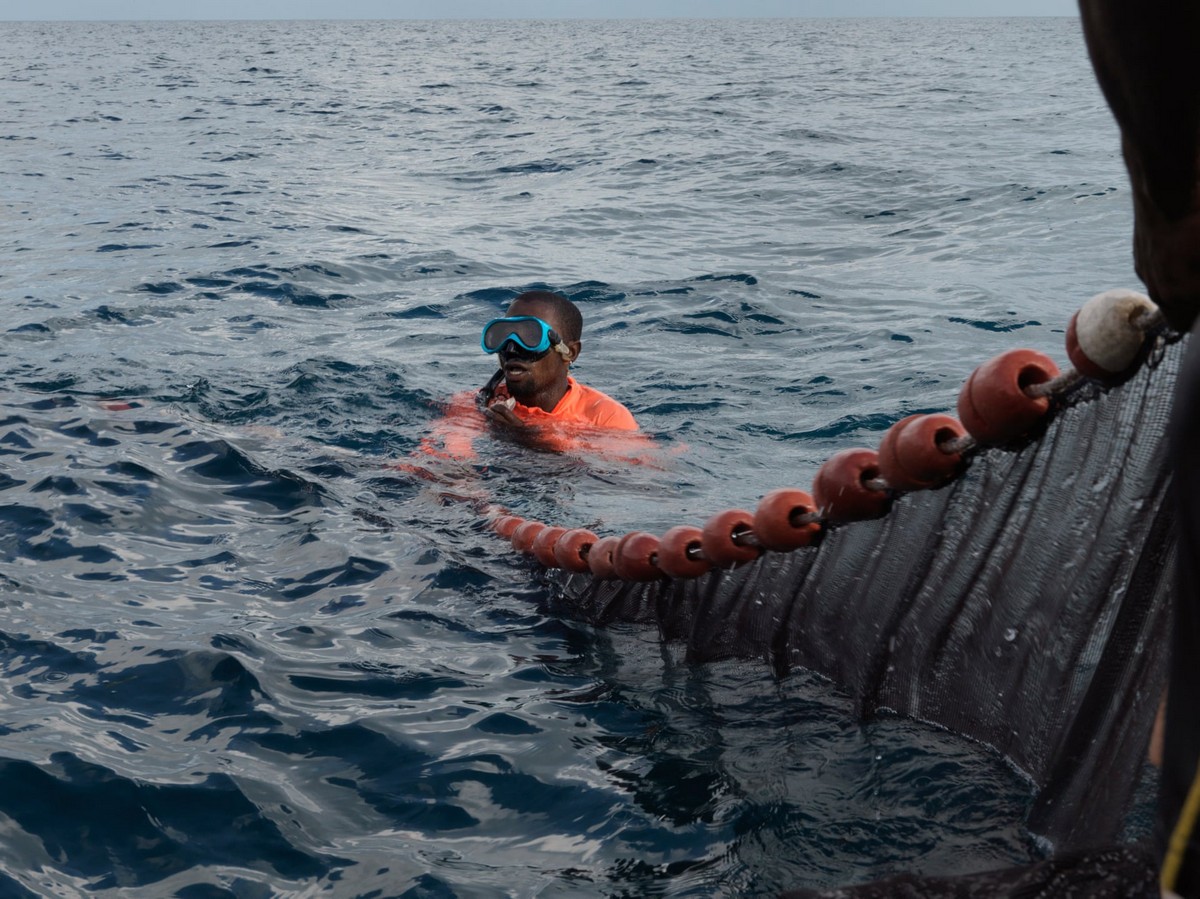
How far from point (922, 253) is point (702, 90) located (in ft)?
74.6

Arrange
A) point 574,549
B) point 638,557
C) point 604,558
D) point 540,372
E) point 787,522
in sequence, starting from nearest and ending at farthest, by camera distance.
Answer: point 787,522 < point 638,557 < point 604,558 < point 574,549 < point 540,372

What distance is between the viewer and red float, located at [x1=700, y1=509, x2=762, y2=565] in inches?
126

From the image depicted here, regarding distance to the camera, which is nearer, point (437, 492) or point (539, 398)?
point (437, 492)

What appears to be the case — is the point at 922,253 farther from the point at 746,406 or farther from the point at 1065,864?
the point at 1065,864

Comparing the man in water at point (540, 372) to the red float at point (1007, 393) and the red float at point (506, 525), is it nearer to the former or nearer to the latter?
the red float at point (506, 525)

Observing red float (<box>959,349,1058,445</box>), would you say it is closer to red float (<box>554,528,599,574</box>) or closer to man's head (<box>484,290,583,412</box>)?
red float (<box>554,528,599,574</box>)

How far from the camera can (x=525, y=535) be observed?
4.96 m

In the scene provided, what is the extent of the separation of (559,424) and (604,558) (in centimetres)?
294

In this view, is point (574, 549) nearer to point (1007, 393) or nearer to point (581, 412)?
point (1007, 393)

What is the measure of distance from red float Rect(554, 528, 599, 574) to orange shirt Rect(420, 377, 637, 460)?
2.31 meters

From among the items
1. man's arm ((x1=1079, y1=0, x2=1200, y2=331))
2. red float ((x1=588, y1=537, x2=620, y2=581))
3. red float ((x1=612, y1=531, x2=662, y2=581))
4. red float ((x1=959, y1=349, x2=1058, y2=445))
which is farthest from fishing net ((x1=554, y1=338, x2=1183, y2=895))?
man's arm ((x1=1079, y1=0, x2=1200, y2=331))

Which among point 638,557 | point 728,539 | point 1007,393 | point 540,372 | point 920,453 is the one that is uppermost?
point 1007,393

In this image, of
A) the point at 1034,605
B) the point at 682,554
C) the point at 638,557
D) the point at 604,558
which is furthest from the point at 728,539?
the point at 1034,605

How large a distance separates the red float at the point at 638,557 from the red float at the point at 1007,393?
1442 mm
